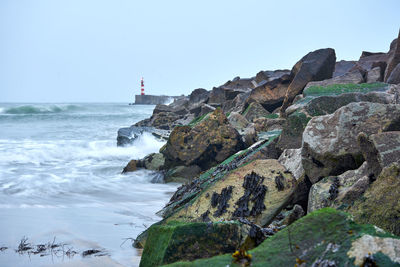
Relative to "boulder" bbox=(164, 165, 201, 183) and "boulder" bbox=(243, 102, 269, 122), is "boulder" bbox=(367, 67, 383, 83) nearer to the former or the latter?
"boulder" bbox=(243, 102, 269, 122)

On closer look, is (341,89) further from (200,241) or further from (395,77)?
(200,241)

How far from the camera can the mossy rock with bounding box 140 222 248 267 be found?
Result: 2.10 meters

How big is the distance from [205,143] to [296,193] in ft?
10.0

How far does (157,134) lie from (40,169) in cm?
391

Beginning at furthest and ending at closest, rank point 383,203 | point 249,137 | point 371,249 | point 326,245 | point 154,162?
1. point 154,162
2. point 249,137
3. point 383,203
4. point 326,245
5. point 371,249

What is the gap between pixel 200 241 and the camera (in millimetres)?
2137

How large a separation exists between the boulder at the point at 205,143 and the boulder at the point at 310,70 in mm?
2050

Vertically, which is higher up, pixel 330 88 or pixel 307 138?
pixel 330 88

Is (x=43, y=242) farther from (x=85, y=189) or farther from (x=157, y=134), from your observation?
(x=157, y=134)

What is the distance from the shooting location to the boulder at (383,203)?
1.99m

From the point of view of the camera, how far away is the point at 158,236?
7.73 ft

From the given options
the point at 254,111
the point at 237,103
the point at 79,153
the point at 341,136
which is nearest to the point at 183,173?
the point at 341,136

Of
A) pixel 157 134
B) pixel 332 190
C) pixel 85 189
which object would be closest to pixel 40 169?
pixel 85 189

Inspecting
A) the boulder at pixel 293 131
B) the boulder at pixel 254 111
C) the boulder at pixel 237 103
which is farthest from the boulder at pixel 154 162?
the boulder at pixel 237 103
